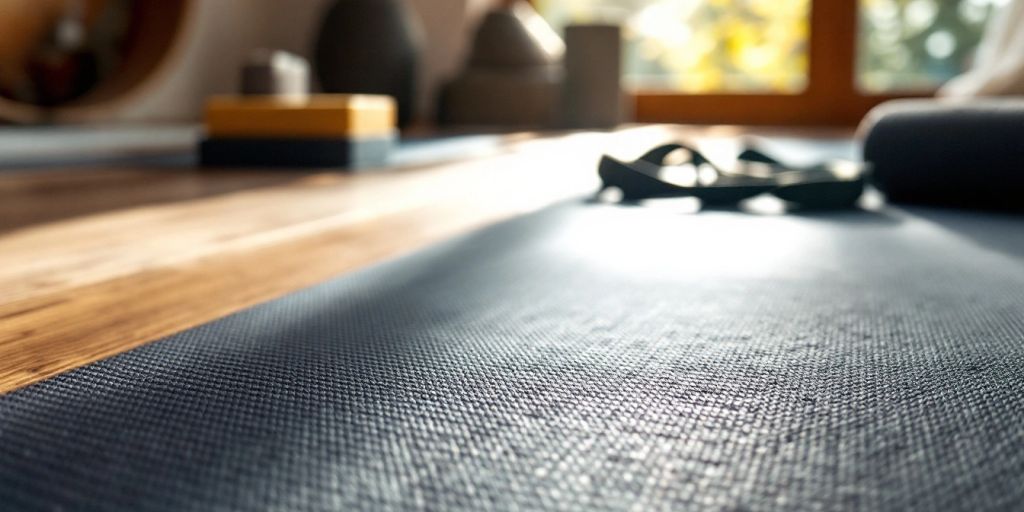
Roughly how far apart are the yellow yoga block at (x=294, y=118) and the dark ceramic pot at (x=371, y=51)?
1.41 metres

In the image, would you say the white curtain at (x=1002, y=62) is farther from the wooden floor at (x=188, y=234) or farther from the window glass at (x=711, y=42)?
the window glass at (x=711, y=42)

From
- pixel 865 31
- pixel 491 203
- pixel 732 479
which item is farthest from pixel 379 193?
pixel 865 31

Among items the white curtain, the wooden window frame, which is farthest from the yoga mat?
the wooden window frame

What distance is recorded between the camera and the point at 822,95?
11.4 feet

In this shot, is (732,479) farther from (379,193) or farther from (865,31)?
(865,31)

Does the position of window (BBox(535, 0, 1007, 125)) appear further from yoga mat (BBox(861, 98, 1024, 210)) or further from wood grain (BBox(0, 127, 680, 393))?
yoga mat (BBox(861, 98, 1024, 210))

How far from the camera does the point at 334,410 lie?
0.36m

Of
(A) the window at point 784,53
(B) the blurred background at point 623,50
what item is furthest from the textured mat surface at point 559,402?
(A) the window at point 784,53

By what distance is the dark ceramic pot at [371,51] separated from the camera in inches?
122

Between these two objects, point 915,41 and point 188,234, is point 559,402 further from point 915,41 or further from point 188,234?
point 915,41

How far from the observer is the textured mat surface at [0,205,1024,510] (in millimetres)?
288

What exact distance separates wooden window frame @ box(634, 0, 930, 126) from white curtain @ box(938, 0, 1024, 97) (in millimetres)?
2184

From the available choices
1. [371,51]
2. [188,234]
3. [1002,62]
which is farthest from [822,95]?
[188,234]

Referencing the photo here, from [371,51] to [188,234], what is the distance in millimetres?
2335
